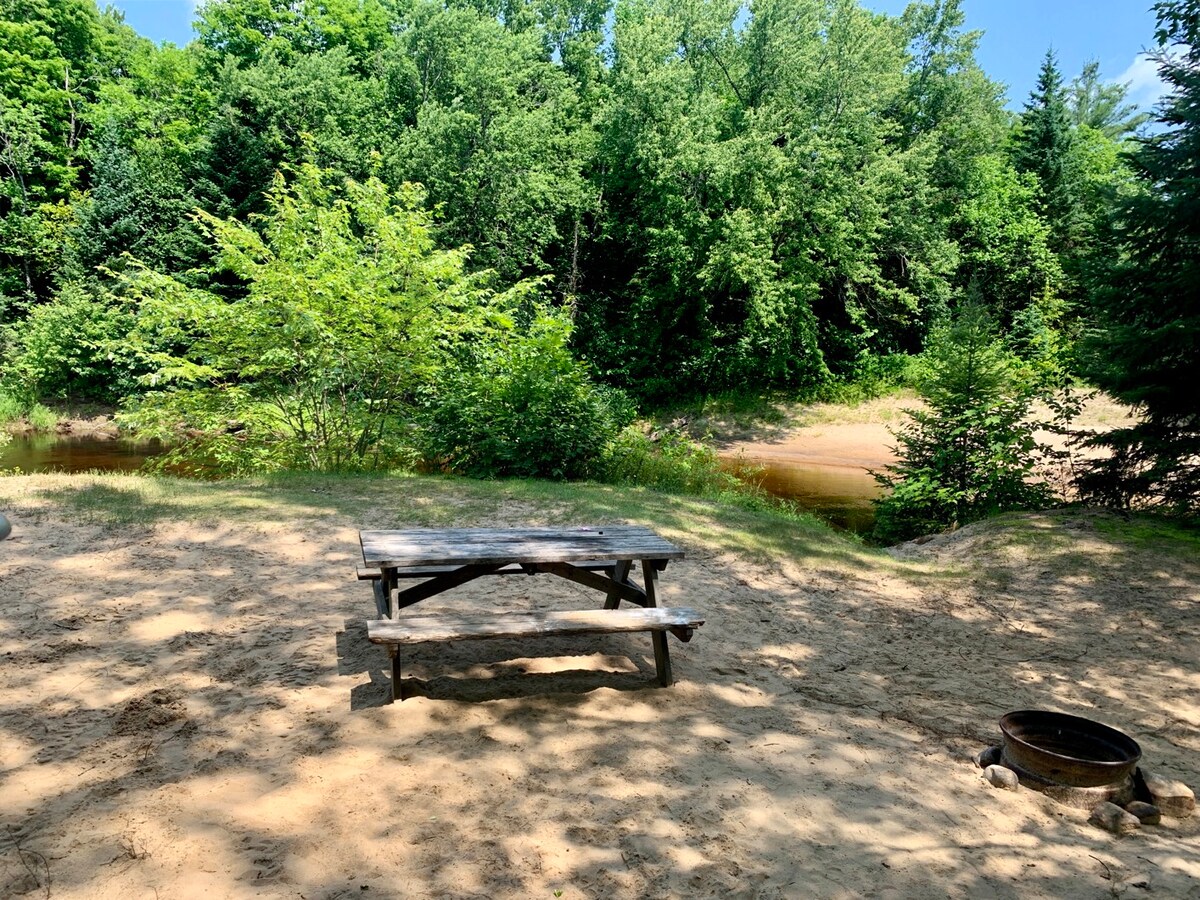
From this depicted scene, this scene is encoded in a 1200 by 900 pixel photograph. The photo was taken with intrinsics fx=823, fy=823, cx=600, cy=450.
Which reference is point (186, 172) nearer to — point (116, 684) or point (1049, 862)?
point (116, 684)

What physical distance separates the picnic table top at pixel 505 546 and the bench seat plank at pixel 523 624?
30 cm

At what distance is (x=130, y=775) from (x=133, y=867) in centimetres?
69

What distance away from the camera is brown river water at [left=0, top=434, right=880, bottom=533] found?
1548cm

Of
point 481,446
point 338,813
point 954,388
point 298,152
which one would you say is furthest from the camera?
point 298,152

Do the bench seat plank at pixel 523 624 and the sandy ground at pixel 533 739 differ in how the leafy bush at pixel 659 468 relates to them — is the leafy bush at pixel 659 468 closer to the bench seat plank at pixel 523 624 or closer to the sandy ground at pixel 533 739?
the sandy ground at pixel 533 739

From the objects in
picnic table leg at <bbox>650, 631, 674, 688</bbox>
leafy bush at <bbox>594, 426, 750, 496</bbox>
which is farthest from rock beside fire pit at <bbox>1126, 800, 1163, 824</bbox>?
leafy bush at <bbox>594, 426, 750, 496</bbox>

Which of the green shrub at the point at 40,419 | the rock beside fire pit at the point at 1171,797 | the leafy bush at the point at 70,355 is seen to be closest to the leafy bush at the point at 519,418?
the rock beside fire pit at the point at 1171,797

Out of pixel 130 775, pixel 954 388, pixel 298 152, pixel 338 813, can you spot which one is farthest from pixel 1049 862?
pixel 298 152

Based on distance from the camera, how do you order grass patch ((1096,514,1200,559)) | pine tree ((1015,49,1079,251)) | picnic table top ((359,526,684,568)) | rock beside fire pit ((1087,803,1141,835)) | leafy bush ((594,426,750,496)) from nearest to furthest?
rock beside fire pit ((1087,803,1141,835)) → picnic table top ((359,526,684,568)) → grass patch ((1096,514,1200,559)) → leafy bush ((594,426,750,496)) → pine tree ((1015,49,1079,251))

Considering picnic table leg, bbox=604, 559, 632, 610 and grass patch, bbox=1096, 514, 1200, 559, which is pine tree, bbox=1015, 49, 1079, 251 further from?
picnic table leg, bbox=604, 559, 632, 610

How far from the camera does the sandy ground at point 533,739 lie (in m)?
2.96

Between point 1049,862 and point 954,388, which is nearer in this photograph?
point 1049,862

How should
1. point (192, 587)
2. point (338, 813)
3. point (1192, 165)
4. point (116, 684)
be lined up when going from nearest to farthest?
point (338, 813) < point (116, 684) < point (192, 587) < point (1192, 165)

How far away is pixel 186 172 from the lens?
3052 cm
